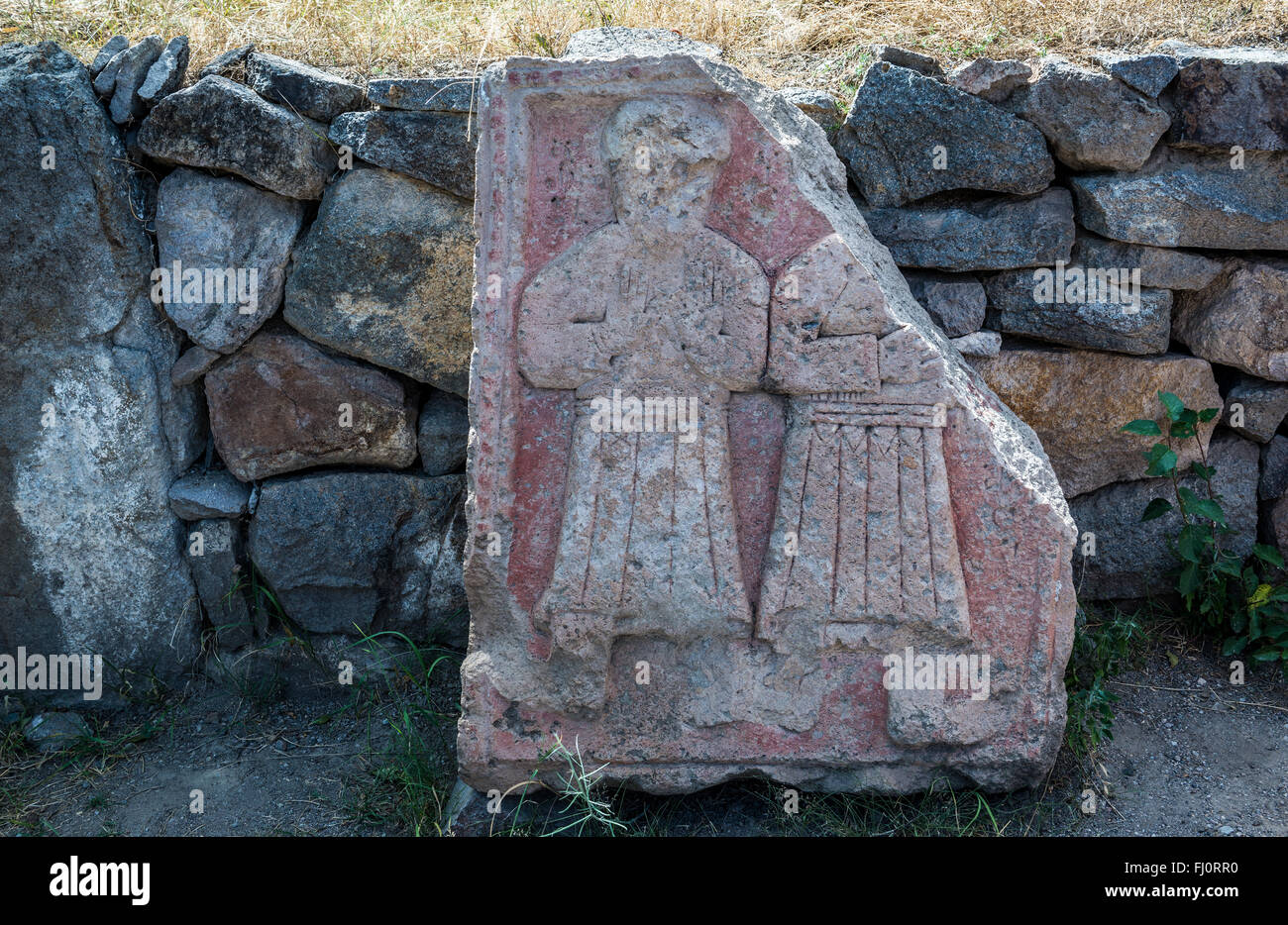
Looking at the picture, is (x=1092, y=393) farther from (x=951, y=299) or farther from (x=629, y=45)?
(x=629, y=45)

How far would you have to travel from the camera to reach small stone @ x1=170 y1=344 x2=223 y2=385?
128 inches

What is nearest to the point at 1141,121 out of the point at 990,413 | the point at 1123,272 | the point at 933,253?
the point at 1123,272

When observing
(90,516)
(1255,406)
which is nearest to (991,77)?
(1255,406)

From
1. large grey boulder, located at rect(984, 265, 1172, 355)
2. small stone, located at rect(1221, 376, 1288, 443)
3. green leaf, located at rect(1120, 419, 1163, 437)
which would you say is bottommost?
green leaf, located at rect(1120, 419, 1163, 437)

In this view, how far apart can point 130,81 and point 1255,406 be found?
10.9ft

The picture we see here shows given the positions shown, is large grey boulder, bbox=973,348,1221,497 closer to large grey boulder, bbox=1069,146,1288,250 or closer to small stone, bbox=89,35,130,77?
large grey boulder, bbox=1069,146,1288,250

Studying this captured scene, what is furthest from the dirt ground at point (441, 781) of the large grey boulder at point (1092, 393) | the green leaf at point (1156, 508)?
the large grey boulder at point (1092, 393)

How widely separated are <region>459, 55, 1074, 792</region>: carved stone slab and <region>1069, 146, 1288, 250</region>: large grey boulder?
2.66 feet

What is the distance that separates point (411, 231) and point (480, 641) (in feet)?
3.89

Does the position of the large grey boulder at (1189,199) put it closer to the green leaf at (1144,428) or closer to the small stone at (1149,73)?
the small stone at (1149,73)

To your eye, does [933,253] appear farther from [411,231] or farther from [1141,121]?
[411,231]

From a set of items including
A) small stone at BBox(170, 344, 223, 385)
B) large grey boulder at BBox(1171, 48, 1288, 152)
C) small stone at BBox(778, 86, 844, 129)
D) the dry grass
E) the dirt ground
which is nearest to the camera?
the dirt ground

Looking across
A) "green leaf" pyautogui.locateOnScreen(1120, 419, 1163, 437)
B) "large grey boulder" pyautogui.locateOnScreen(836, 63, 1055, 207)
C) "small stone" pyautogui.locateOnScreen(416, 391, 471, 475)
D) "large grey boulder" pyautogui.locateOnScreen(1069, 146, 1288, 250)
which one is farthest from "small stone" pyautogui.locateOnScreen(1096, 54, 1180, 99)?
"small stone" pyautogui.locateOnScreen(416, 391, 471, 475)

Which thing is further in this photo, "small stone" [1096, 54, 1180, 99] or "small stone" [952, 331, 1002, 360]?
"small stone" [952, 331, 1002, 360]
